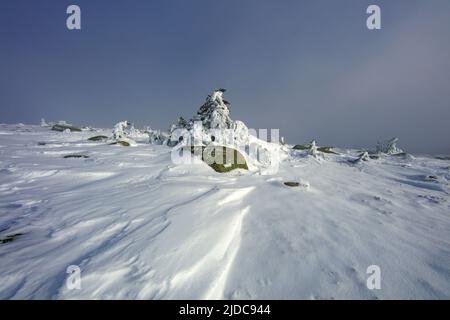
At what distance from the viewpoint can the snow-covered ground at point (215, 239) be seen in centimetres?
269

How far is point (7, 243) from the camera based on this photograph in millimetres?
3564

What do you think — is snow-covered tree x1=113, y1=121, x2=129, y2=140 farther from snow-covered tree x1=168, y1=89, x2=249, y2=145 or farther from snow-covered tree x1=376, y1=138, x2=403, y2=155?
snow-covered tree x1=376, y1=138, x2=403, y2=155

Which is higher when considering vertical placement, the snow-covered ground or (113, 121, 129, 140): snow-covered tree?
(113, 121, 129, 140): snow-covered tree

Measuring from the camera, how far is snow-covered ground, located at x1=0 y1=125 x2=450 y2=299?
2.69 m

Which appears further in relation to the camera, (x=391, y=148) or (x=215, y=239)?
(x=391, y=148)

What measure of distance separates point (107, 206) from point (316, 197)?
5374 mm

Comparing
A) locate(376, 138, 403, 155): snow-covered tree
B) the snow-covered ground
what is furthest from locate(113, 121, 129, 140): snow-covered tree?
locate(376, 138, 403, 155): snow-covered tree

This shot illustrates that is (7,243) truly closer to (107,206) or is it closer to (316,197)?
(107,206)

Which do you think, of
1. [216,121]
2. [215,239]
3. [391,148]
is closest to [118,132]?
[216,121]

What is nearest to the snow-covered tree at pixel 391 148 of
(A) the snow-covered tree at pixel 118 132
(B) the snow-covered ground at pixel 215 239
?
(B) the snow-covered ground at pixel 215 239

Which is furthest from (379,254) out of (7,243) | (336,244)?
(7,243)

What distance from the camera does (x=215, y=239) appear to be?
145 inches

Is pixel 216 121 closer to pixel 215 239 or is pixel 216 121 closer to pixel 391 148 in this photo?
pixel 215 239

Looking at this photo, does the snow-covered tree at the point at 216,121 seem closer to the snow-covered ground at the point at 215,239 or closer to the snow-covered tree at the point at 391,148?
the snow-covered ground at the point at 215,239
